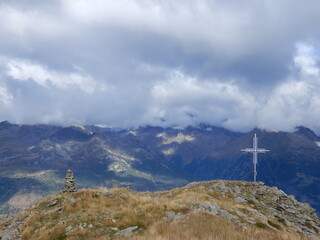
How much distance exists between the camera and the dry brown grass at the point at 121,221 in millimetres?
16031

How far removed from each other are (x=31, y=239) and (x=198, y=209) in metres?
12.4

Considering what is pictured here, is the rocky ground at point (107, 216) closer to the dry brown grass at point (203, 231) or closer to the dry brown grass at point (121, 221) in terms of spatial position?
the dry brown grass at point (121, 221)

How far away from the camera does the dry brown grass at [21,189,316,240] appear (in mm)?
16031

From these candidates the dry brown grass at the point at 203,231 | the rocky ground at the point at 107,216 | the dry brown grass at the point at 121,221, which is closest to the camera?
the dry brown grass at the point at 203,231

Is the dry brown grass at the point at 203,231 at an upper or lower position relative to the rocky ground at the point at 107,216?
upper

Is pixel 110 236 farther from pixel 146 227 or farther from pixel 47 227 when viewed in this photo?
pixel 47 227

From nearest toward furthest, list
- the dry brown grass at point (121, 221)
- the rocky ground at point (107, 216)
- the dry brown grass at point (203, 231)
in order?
the dry brown grass at point (203, 231)
the dry brown grass at point (121, 221)
the rocky ground at point (107, 216)

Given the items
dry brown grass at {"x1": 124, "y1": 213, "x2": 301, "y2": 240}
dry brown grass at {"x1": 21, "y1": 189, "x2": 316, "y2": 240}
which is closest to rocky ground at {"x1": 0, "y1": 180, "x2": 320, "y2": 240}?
dry brown grass at {"x1": 21, "y1": 189, "x2": 316, "y2": 240}

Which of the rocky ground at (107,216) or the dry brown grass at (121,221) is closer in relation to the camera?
the dry brown grass at (121,221)

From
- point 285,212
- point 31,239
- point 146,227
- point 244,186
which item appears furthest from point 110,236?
point 244,186

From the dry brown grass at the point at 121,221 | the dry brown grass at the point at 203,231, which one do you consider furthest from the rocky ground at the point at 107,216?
the dry brown grass at the point at 203,231

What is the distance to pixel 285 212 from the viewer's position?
40156 mm

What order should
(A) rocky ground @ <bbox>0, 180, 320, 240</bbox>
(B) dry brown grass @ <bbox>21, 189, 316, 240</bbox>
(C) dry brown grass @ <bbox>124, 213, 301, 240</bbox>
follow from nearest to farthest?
(C) dry brown grass @ <bbox>124, 213, 301, 240</bbox> < (B) dry brown grass @ <bbox>21, 189, 316, 240</bbox> < (A) rocky ground @ <bbox>0, 180, 320, 240</bbox>

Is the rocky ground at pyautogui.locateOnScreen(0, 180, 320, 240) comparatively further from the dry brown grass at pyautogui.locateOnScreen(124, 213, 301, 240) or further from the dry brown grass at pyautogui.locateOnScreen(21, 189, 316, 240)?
the dry brown grass at pyautogui.locateOnScreen(124, 213, 301, 240)
